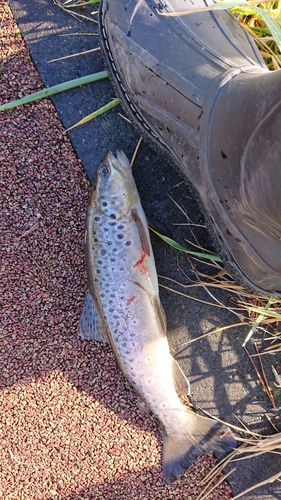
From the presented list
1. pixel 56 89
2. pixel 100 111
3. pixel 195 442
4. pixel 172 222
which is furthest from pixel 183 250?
pixel 56 89

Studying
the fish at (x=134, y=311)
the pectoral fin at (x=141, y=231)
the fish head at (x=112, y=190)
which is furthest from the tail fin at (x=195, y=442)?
the fish head at (x=112, y=190)

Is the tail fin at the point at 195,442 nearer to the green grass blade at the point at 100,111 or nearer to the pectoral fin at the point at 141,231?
the pectoral fin at the point at 141,231

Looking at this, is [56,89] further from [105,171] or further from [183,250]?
[183,250]

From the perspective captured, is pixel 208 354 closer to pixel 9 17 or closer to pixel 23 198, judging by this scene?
pixel 23 198

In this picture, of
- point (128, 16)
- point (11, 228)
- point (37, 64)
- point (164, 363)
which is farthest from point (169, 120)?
point (164, 363)

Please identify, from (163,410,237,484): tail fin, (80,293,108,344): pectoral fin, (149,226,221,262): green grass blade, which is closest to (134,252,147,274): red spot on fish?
(149,226,221,262): green grass blade

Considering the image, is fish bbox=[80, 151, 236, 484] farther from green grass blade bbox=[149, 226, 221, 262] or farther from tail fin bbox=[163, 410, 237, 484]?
green grass blade bbox=[149, 226, 221, 262]
